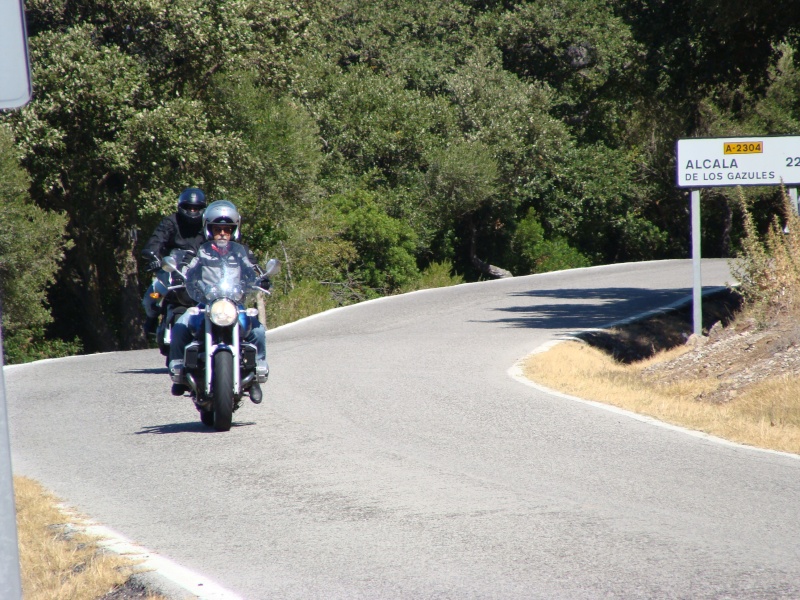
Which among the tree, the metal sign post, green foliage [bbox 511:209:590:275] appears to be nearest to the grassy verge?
the metal sign post

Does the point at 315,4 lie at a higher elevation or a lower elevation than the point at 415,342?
higher

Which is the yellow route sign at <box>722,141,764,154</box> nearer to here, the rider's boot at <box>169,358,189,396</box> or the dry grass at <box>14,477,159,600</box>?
the rider's boot at <box>169,358,189,396</box>

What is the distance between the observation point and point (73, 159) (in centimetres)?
2366

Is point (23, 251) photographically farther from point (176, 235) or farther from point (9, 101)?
point (9, 101)

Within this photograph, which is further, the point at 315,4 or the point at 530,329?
the point at 315,4

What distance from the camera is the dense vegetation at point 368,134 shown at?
22250 mm

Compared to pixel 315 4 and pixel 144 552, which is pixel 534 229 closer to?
pixel 315 4

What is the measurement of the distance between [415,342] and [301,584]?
10900mm

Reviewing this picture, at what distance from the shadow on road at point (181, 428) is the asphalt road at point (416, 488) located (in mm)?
28

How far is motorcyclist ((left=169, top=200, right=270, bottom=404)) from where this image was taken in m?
8.63

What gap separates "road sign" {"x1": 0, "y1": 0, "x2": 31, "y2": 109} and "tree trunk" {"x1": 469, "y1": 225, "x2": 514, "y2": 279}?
38.1 m

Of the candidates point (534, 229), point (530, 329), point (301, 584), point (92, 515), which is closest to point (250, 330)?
point (92, 515)

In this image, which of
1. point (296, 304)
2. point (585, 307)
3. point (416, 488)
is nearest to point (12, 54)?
point (416, 488)

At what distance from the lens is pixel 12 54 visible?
3.72 m
